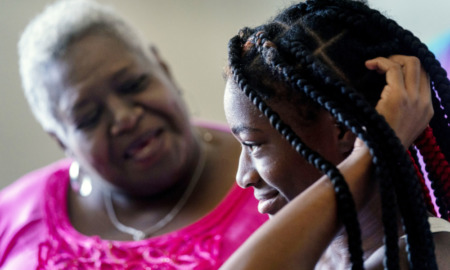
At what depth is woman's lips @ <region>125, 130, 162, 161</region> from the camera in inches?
53.4

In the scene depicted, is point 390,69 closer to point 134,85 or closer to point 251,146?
point 251,146

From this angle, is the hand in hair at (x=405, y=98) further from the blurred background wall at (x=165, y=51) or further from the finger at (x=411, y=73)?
the blurred background wall at (x=165, y=51)

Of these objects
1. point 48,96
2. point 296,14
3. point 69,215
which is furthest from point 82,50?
point 296,14

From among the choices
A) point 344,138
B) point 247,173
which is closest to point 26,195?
point 247,173

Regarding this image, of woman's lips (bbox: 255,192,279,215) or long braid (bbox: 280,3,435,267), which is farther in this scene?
woman's lips (bbox: 255,192,279,215)

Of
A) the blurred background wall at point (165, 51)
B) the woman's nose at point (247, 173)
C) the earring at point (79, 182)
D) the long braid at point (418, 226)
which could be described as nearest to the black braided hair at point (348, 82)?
the long braid at point (418, 226)

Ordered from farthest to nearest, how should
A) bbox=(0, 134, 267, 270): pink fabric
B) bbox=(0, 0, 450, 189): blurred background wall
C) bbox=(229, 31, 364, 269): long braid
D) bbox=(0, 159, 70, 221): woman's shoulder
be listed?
bbox=(0, 0, 450, 189): blurred background wall
bbox=(0, 159, 70, 221): woman's shoulder
bbox=(0, 134, 267, 270): pink fabric
bbox=(229, 31, 364, 269): long braid

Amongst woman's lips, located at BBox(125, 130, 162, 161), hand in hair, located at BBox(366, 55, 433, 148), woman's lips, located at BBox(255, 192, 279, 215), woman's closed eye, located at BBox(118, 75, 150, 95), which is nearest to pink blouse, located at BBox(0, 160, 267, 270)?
woman's lips, located at BBox(125, 130, 162, 161)

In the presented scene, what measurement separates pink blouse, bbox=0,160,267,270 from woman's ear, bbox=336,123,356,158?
1.78 feet

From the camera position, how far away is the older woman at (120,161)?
4.38ft

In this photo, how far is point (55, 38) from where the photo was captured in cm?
137

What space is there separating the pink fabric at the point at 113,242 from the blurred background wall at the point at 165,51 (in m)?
0.60

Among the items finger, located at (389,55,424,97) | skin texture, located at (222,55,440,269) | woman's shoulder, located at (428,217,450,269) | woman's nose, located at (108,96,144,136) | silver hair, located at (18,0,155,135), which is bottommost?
woman's shoulder, located at (428,217,450,269)

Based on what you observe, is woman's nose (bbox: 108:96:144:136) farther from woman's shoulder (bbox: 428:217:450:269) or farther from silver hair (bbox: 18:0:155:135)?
woman's shoulder (bbox: 428:217:450:269)
